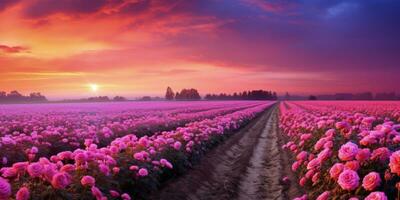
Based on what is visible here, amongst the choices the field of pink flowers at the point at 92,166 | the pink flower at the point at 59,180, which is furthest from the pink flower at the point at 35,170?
the pink flower at the point at 59,180

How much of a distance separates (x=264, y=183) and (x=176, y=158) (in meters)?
2.80

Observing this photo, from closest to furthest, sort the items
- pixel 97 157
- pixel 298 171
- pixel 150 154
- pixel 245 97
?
pixel 97 157 → pixel 150 154 → pixel 298 171 → pixel 245 97

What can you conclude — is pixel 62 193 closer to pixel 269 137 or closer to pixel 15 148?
pixel 15 148

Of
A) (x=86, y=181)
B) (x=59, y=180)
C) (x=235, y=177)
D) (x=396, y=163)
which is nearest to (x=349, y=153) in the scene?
(x=396, y=163)

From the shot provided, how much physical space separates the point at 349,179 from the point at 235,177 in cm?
813

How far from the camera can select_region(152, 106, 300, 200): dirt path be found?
10.4 meters

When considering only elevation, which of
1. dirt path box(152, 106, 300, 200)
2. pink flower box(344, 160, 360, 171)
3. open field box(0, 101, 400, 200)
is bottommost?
dirt path box(152, 106, 300, 200)

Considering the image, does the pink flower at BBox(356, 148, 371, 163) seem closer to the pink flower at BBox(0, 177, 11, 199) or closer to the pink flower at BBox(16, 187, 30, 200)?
the pink flower at BBox(16, 187, 30, 200)

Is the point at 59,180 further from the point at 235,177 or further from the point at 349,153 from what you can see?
the point at 235,177

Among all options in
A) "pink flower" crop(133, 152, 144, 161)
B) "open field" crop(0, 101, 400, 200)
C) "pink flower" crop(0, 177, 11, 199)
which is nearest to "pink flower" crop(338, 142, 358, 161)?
"open field" crop(0, 101, 400, 200)

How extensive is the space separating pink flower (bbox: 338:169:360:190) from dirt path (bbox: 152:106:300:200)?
4.94 m

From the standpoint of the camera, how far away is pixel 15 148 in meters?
10.8

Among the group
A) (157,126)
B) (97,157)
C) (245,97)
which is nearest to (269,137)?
(157,126)

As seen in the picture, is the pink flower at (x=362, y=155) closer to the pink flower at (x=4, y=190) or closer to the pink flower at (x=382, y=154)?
the pink flower at (x=382, y=154)
